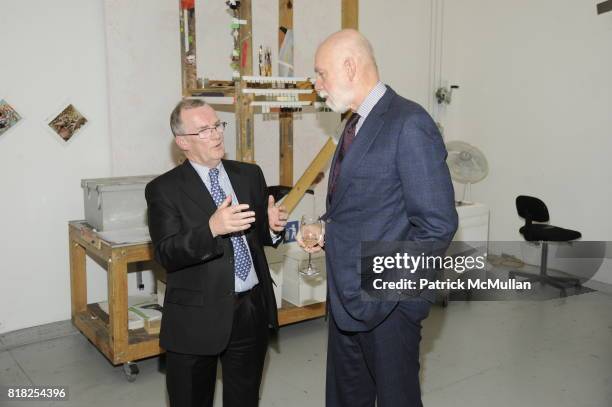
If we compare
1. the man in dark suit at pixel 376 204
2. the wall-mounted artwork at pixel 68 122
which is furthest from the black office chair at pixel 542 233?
the wall-mounted artwork at pixel 68 122

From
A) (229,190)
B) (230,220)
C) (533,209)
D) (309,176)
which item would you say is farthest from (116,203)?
(533,209)

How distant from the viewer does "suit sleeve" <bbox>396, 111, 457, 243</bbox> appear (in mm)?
1994

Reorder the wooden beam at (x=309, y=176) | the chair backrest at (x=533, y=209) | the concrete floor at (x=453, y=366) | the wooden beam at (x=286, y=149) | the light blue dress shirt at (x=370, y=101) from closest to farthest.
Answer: the light blue dress shirt at (x=370, y=101) < the concrete floor at (x=453, y=366) < the wooden beam at (x=309, y=176) < the wooden beam at (x=286, y=149) < the chair backrest at (x=533, y=209)

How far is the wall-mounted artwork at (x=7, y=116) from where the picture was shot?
396 cm

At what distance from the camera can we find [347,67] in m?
2.18

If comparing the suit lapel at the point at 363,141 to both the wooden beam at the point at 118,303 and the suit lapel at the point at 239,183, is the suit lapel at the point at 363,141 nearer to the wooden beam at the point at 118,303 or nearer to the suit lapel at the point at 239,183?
the suit lapel at the point at 239,183

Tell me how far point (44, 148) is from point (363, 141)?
3.01 metres

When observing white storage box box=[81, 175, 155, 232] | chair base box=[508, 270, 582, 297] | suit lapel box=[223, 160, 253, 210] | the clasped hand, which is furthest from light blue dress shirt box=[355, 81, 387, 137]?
chair base box=[508, 270, 582, 297]

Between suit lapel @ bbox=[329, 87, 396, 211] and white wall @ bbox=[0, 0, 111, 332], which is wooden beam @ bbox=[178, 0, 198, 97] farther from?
suit lapel @ bbox=[329, 87, 396, 211]

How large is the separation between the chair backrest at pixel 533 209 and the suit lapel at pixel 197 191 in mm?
4111

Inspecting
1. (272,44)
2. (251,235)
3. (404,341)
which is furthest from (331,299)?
(272,44)

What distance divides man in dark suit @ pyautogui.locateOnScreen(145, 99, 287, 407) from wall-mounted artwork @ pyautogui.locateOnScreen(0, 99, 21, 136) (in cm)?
216

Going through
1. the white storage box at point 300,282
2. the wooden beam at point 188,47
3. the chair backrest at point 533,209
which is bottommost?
the white storage box at point 300,282

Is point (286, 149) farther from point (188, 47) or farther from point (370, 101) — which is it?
point (370, 101)
